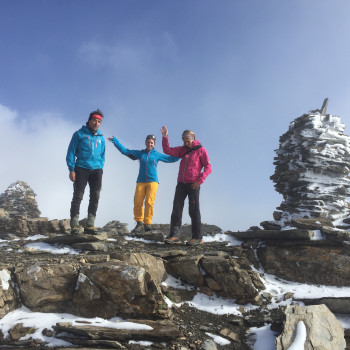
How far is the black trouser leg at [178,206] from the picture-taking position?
30.8ft

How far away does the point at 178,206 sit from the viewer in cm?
944

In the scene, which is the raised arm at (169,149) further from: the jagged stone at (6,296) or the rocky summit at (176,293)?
the jagged stone at (6,296)

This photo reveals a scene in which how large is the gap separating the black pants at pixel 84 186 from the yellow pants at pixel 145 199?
64.4 inches

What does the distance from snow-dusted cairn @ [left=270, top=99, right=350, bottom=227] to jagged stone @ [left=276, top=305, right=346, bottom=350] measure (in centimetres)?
592

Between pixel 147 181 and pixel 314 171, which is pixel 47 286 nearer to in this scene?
pixel 147 181

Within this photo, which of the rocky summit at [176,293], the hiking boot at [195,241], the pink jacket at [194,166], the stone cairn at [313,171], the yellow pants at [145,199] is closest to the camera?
the rocky summit at [176,293]

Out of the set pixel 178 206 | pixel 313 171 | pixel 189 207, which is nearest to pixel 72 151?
pixel 178 206

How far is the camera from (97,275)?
5438 mm

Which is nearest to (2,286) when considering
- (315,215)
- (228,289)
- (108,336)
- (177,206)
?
(108,336)

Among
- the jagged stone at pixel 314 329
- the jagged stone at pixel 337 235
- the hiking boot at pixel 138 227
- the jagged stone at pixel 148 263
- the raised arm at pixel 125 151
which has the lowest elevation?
the jagged stone at pixel 314 329

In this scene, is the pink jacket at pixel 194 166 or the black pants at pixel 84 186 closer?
the black pants at pixel 84 186

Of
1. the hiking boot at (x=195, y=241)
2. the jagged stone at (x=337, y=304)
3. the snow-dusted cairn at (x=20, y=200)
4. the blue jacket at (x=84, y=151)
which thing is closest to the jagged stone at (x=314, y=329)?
the jagged stone at (x=337, y=304)

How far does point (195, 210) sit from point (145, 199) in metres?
2.12

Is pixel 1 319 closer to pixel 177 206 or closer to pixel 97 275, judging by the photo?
pixel 97 275
